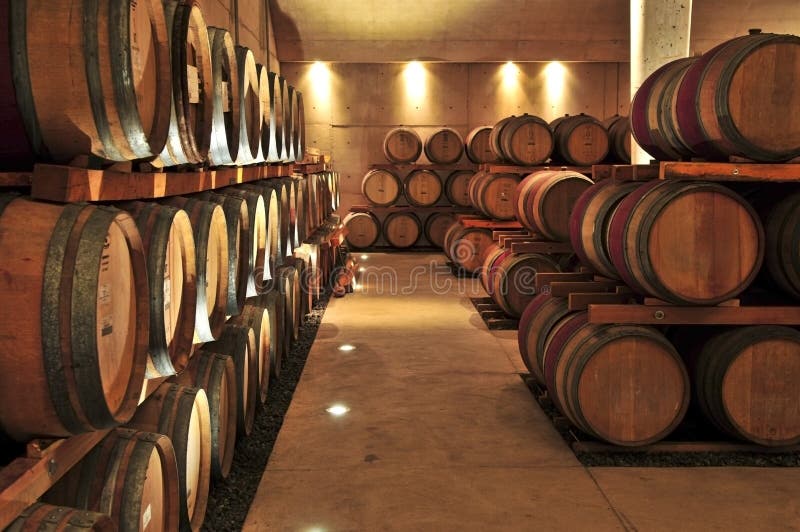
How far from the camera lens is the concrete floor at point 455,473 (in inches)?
144

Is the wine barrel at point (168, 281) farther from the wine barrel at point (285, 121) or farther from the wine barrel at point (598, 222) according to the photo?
the wine barrel at point (285, 121)

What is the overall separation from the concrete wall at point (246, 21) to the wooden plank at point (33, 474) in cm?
708

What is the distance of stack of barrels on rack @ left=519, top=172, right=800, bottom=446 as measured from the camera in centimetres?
420

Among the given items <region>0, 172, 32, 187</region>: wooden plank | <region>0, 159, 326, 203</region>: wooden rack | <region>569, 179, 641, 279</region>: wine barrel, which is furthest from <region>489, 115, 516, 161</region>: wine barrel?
<region>0, 172, 32, 187</region>: wooden plank

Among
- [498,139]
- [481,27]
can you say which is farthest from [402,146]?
[498,139]

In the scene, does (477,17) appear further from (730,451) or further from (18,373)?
(18,373)

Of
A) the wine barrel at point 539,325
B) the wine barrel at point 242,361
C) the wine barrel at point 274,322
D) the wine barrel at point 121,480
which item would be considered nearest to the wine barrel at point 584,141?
the wine barrel at point 539,325

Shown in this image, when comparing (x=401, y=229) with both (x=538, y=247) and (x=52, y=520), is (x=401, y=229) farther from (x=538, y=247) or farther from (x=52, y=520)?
(x=52, y=520)

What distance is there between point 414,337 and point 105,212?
5646 mm

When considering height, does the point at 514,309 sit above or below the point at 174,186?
below

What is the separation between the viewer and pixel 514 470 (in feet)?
14.0

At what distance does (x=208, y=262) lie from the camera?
3.57 metres

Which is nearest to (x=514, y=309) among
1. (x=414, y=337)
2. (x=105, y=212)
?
(x=414, y=337)

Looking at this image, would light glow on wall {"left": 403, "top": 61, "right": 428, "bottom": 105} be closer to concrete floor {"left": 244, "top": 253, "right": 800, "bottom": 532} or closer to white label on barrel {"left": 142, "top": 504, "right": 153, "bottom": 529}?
concrete floor {"left": 244, "top": 253, "right": 800, "bottom": 532}
